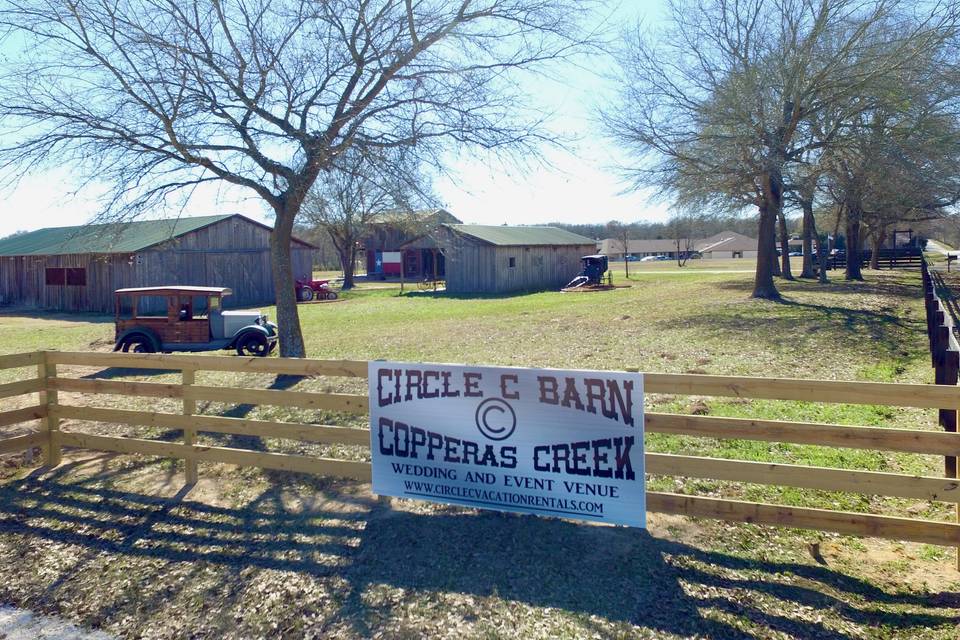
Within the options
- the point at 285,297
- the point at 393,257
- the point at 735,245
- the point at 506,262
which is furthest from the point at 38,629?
the point at 735,245

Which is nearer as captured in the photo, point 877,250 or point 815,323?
point 815,323

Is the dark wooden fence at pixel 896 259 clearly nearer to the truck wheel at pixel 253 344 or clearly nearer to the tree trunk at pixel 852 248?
the tree trunk at pixel 852 248

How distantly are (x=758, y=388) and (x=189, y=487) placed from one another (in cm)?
521

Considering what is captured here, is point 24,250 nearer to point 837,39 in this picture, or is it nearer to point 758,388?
point 837,39

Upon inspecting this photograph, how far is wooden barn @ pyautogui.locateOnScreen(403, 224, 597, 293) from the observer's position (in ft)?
118

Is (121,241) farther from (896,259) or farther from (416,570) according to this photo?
(896,259)

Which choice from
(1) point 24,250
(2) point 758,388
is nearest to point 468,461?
(2) point 758,388

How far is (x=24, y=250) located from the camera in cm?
3403

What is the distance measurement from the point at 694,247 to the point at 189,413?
4699 inches

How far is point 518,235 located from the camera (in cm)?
4062

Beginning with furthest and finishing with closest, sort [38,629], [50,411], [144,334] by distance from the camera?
[144,334]
[50,411]
[38,629]

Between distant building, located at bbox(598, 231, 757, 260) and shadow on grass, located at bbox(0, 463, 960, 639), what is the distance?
84693 mm

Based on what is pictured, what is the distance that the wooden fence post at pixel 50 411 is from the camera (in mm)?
7285

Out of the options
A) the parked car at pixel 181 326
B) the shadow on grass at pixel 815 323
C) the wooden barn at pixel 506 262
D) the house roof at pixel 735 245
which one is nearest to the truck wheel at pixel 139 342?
the parked car at pixel 181 326
